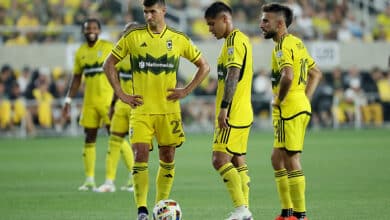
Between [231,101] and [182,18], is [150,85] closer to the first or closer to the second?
[231,101]

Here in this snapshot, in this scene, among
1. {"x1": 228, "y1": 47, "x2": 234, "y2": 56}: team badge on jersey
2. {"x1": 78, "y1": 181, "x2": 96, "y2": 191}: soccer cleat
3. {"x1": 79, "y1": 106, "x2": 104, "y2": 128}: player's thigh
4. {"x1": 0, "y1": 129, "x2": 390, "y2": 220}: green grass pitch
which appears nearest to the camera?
{"x1": 228, "y1": 47, "x2": 234, "y2": 56}: team badge on jersey

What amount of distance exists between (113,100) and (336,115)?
66.5 feet

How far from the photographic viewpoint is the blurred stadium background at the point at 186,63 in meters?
33.6

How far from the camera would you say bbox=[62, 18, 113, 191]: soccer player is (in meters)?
17.0

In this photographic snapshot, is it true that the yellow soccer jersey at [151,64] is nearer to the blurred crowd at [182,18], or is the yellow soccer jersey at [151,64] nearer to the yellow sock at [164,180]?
the yellow sock at [164,180]

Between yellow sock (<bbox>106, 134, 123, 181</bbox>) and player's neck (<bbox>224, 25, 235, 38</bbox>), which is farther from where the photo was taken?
yellow sock (<bbox>106, 134, 123, 181</bbox>)

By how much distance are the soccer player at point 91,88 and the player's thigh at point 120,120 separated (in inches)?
25.7

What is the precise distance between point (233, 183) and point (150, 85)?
4.84 feet

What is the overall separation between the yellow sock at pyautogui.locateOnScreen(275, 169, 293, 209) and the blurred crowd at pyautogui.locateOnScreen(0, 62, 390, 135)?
21559 millimetres

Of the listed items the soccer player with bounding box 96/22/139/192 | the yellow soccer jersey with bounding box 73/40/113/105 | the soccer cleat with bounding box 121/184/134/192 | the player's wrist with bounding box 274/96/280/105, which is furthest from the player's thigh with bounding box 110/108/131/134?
the player's wrist with bounding box 274/96/280/105

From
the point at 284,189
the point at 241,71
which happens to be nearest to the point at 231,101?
the point at 241,71

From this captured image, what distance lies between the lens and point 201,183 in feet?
58.0

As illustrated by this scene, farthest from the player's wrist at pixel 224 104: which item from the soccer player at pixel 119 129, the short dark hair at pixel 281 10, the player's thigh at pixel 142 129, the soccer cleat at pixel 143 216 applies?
the soccer player at pixel 119 129

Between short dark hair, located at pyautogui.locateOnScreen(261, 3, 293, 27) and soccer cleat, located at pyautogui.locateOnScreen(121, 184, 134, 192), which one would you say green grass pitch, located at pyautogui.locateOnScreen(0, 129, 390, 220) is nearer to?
soccer cleat, located at pyautogui.locateOnScreen(121, 184, 134, 192)
